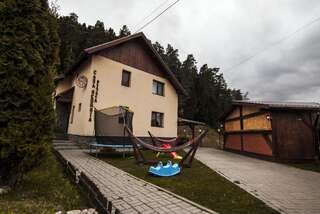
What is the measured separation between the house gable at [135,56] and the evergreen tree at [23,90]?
791 centimetres

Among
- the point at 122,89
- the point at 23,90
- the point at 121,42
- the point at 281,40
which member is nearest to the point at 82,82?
the point at 122,89

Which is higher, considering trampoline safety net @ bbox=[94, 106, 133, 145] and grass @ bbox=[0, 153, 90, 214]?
trampoline safety net @ bbox=[94, 106, 133, 145]

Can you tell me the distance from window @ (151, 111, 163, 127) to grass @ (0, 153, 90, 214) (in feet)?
31.6

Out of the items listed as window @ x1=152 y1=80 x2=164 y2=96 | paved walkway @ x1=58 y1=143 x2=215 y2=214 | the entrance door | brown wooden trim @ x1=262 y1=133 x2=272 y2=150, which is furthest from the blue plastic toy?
the entrance door

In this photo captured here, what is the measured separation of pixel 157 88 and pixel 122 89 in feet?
10.5

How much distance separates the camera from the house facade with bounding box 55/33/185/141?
11.1 meters

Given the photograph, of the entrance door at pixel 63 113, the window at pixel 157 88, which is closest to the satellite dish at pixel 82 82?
the entrance door at pixel 63 113

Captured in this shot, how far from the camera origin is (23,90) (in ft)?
11.4

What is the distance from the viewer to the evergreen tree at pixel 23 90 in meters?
Result: 3.33

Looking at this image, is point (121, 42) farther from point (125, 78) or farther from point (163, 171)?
point (163, 171)

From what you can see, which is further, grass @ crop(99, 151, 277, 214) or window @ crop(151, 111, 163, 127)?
window @ crop(151, 111, 163, 127)

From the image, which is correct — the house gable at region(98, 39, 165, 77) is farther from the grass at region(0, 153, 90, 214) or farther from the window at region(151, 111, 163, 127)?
the grass at region(0, 153, 90, 214)

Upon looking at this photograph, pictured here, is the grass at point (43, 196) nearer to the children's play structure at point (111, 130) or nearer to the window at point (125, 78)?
the children's play structure at point (111, 130)

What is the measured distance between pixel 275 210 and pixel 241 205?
1.62 ft
